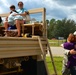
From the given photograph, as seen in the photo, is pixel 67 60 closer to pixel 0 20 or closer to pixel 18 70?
pixel 18 70

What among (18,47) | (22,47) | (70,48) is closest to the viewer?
(18,47)

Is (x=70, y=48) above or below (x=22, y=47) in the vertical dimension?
below

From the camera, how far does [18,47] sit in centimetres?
548

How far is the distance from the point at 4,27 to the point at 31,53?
1.67 meters

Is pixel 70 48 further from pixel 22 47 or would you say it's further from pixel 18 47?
pixel 18 47

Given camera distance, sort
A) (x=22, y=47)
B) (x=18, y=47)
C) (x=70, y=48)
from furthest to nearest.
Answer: (x=70, y=48) → (x=22, y=47) → (x=18, y=47)

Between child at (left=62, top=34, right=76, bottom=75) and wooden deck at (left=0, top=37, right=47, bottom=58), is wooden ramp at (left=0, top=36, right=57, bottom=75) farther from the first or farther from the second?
child at (left=62, top=34, right=76, bottom=75)

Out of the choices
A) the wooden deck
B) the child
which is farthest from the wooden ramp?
the child

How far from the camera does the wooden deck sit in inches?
203

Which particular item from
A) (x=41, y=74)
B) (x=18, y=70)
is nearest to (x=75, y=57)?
(x=41, y=74)

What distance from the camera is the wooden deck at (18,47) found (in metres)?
5.16

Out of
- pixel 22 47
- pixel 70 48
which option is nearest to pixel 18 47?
pixel 22 47

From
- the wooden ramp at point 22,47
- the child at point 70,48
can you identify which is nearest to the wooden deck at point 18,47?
the wooden ramp at point 22,47

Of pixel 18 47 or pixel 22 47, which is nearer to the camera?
pixel 18 47
